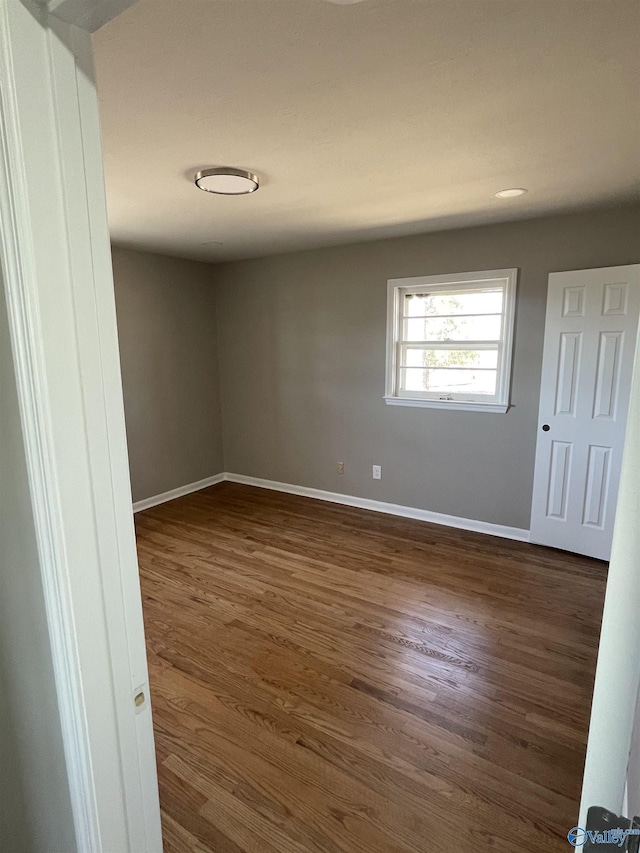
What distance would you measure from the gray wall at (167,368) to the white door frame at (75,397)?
3575mm

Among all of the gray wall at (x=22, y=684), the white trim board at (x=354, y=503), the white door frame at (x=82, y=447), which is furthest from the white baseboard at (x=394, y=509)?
the gray wall at (x=22, y=684)

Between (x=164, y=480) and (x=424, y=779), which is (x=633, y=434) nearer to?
(x=424, y=779)

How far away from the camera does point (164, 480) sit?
181 inches

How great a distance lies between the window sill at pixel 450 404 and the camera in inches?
140

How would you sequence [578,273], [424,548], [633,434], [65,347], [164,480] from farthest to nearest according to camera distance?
[164,480] → [424,548] → [578,273] → [65,347] → [633,434]

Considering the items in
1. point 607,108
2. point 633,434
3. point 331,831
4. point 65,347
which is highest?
point 607,108

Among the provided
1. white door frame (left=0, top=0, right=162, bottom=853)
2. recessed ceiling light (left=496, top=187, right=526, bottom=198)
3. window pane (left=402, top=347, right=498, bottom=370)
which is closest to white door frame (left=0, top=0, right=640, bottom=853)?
white door frame (left=0, top=0, right=162, bottom=853)

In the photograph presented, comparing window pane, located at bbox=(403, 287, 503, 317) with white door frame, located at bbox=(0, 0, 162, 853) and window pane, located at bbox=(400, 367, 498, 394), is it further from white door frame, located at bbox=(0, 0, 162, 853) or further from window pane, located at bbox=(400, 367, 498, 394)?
white door frame, located at bbox=(0, 0, 162, 853)

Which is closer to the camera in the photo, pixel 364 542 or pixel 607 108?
pixel 607 108

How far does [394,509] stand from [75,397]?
3.72 metres

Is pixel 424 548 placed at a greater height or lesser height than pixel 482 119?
lesser

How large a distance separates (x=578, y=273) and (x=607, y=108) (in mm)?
1647

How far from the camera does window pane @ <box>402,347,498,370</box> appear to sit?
3605 mm

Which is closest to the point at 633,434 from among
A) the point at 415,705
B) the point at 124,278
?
the point at 415,705
